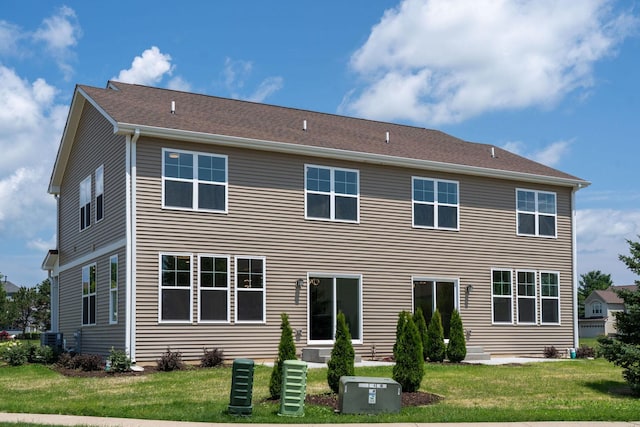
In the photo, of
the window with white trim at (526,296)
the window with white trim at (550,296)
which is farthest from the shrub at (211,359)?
the window with white trim at (550,296)

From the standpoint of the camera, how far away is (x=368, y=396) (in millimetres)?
12531

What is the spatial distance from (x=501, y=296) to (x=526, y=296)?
3.34ft

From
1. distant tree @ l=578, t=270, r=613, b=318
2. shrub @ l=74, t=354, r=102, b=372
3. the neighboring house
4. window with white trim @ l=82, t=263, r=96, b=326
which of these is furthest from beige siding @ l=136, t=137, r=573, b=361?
distant tree @ l=578, t=270, r=613, b=318

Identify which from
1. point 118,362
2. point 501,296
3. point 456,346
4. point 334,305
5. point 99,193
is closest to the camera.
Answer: point 118,362

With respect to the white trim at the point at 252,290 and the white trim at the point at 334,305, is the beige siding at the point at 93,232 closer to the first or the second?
the white trim at the point at 252,290

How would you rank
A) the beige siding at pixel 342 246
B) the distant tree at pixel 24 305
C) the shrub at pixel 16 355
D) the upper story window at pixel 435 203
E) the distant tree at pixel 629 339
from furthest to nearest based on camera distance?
the distant tree at pixel 24 305 → the upper story window at pixel 435 203 → the shrub at pixel 16 355 → the beige siding at pixel 342 246 → the distant tree at pixel 629 339

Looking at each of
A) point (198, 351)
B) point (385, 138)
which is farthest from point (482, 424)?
point (385, 138)

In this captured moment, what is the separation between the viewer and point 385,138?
2536cm

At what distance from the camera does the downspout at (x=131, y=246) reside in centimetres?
1869

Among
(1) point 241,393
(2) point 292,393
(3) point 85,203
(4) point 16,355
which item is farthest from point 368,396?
(3) point 85,203

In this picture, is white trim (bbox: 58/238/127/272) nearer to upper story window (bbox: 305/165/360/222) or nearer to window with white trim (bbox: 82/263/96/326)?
window with white trim (bbox: 82/263/96/326)

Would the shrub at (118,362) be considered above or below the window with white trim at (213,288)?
below

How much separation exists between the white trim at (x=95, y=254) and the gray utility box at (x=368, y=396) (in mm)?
8561

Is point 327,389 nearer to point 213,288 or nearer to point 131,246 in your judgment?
point 213,288
